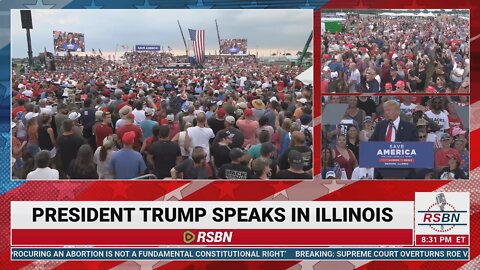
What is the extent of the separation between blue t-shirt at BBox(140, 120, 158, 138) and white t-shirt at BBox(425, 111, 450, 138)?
1.85 metres

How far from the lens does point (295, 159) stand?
4062 millimetres

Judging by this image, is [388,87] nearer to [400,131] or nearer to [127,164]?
[400,131]

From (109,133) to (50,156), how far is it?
419 mm

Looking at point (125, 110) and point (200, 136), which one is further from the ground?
point (125, 110)

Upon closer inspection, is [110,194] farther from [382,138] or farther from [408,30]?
[408,30]

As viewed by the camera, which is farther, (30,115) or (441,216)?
(441,216)

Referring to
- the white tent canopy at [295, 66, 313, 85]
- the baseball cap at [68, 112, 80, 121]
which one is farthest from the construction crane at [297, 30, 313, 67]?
the baseball cap at [68, 112, 80, 121]

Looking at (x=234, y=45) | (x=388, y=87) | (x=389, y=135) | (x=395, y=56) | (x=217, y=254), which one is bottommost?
(x=217, y=254)

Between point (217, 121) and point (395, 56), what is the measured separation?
4.26 feet

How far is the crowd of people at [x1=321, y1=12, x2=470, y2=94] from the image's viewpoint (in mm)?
4066

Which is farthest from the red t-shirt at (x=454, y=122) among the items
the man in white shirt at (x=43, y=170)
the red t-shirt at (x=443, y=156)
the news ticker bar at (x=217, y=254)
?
the man in white shirt at (x=43, y=170)

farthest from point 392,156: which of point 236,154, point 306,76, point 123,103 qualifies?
point 123,103

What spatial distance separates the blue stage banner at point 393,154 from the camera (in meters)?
4.05

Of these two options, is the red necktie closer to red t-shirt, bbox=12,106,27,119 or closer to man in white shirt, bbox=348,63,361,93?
man in white shirt, bbox=348,63,361,93
